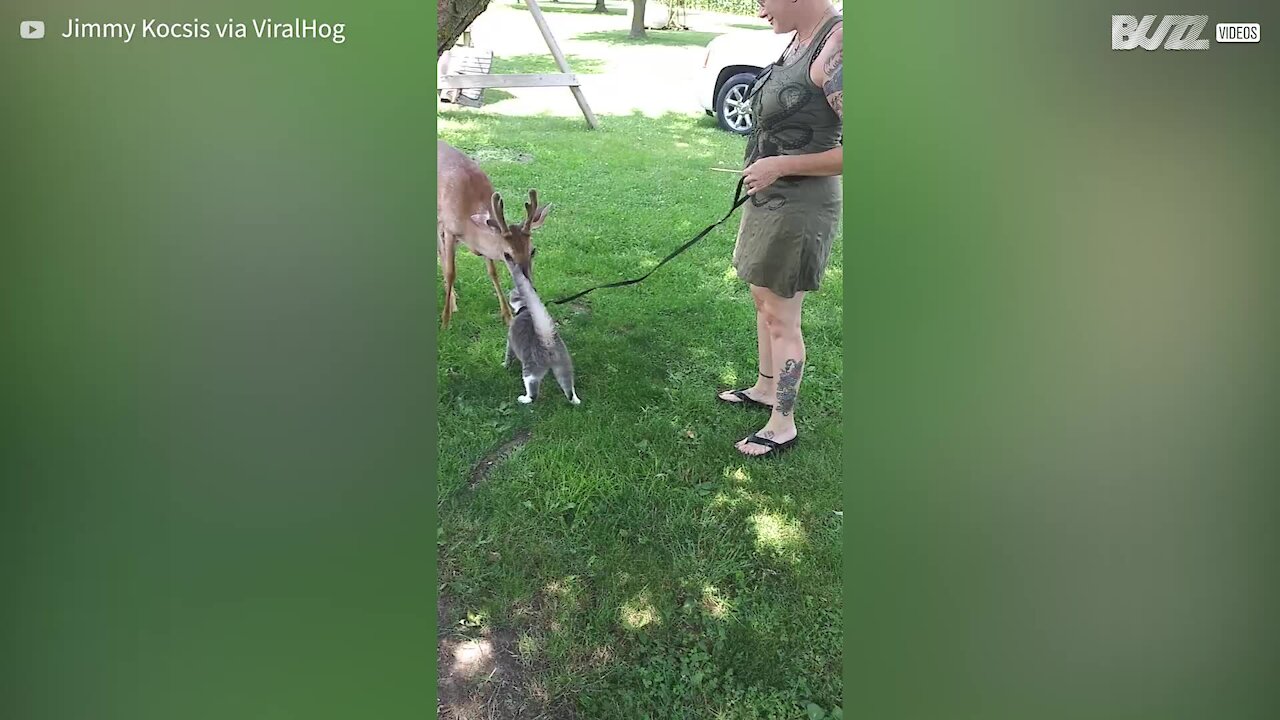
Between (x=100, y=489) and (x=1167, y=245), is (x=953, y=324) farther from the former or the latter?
(x=100, y=489)

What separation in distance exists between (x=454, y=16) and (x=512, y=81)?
0.23m

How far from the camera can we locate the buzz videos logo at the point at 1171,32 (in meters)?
2.09

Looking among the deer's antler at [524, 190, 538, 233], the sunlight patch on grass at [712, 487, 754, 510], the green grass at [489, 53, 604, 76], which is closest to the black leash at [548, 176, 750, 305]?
the deer's antler at [524, 190, 538, 233]

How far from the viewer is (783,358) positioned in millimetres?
2488

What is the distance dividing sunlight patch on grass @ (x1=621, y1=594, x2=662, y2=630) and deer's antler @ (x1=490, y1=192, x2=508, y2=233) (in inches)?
44.3

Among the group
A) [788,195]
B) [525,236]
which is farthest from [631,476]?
[788,195]

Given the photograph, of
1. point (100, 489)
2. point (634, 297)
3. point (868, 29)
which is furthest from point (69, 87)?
point (868, 29)

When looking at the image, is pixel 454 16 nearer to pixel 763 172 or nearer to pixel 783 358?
pixel 763 172

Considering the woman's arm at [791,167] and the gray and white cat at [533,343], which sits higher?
the woman's arm at [791,167]

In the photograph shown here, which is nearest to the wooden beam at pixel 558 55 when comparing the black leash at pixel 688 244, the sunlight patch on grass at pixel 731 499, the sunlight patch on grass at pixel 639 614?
the black leash at pixel 688 244

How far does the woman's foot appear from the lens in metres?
2.41

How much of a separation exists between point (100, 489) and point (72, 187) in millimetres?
744

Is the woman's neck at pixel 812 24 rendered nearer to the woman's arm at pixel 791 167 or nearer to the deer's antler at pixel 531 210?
the woman's arm at pixel 791 167

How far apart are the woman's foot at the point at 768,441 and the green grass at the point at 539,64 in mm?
1190
